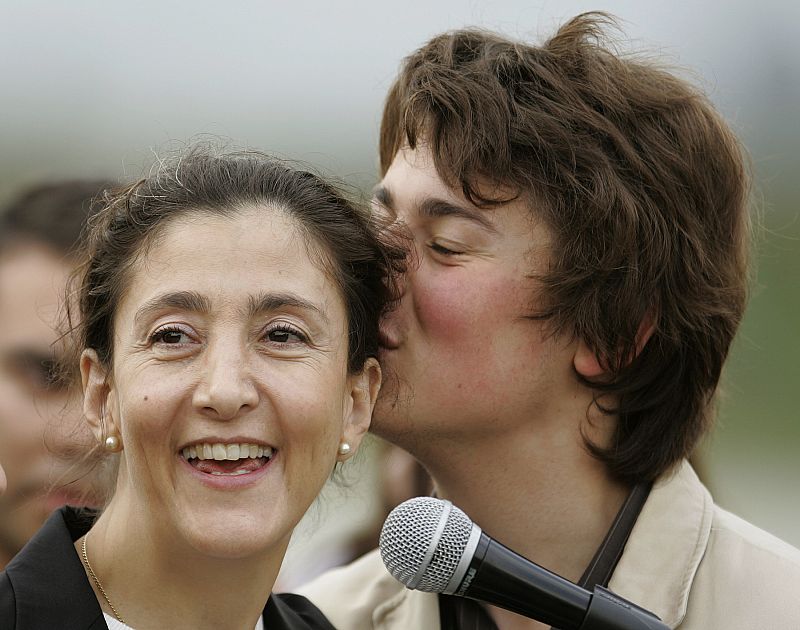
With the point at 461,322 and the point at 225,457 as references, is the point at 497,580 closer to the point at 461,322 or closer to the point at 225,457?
the point at 225,457

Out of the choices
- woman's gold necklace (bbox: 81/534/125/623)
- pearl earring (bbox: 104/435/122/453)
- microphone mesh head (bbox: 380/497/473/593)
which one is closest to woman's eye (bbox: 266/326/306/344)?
pearl earring (bbox: 104/435/122/453)

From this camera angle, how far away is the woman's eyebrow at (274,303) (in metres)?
3.09

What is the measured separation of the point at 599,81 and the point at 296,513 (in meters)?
1.76

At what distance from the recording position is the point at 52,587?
298 cm

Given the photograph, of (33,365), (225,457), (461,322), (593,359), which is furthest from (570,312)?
(33,365)

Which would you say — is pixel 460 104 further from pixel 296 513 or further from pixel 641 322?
pixel 296 513

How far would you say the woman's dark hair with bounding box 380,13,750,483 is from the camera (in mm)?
4012

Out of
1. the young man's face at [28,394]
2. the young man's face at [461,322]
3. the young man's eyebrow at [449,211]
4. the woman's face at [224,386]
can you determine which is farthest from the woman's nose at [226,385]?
the young man's face at [28,394]

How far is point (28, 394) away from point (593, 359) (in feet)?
6.10

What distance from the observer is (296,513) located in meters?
3.13

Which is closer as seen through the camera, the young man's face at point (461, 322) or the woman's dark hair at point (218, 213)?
the woman's dark hair at point (218, 213)

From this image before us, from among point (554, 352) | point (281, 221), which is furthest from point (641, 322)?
point (281, 221)

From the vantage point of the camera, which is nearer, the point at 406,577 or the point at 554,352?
the point at 406,577

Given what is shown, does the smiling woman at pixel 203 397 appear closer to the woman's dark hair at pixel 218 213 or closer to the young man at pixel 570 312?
the woman's dark hair at pixel 218 213
